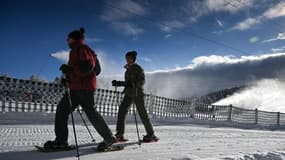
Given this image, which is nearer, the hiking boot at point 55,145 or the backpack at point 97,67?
the hiking boot at point 55,145

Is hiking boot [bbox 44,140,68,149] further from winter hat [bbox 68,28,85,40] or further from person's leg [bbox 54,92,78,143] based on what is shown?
winter hat [bbox 68,28,85,40]

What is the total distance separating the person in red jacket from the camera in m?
3.87

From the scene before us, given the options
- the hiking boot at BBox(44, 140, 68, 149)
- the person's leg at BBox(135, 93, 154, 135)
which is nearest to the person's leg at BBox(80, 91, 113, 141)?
the hiking boot at BBox(44, 140, 68, 149)

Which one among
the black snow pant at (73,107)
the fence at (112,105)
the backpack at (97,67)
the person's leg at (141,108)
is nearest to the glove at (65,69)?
the black snow pant at (73,107)

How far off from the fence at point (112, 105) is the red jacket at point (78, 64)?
211cm

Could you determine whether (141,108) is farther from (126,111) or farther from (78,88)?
(78,88)

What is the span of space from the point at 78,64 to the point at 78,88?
13.9 inches

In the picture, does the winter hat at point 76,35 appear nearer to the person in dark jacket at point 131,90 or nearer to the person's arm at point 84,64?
the person's arm at point 84,64

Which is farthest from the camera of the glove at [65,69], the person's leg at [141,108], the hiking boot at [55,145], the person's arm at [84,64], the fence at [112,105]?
the fence at [112,105]

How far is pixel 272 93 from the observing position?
219 feet

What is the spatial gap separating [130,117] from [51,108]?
367cm

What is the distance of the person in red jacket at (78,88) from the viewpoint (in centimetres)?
387

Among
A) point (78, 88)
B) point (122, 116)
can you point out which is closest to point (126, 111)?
point (122, 116)

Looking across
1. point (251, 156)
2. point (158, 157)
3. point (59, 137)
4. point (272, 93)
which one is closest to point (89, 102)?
point (59, 137)
